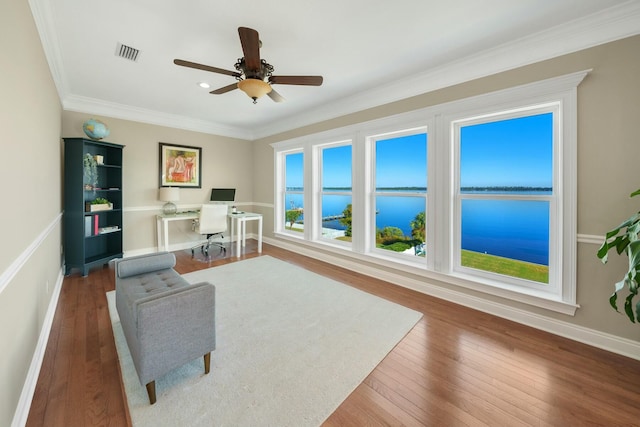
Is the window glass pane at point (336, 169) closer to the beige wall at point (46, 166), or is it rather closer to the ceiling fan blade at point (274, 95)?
the beige wall at point (46, 166)

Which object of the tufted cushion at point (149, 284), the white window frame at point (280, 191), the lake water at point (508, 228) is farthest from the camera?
the white window frame at point (280, 191)

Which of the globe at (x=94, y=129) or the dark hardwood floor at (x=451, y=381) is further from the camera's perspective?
the globe at (x=94, y=129)

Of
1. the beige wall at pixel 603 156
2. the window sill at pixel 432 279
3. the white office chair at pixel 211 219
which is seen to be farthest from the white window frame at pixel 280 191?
the beige wall at pixel 603 156

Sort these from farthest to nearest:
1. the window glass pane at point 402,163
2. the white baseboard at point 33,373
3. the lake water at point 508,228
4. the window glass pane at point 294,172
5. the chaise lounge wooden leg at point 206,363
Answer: the window glass pane at point 294,172, the window glass pane at point 402,163, the lake water at point 508,228, the chaise lounge wooden leg at point 206,363, the white baseboard at point 33,373

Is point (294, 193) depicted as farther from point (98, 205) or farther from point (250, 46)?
point (250, 46)

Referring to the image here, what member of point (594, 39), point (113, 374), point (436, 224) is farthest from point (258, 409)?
point (594, 39)

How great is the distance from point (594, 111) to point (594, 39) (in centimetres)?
59

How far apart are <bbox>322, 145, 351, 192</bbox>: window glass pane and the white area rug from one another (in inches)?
74.6

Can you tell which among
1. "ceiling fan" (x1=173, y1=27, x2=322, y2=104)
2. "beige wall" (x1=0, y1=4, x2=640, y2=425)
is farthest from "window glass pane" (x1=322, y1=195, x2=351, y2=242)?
"ceiling fan" (x1=173, y1=27, x2=322, y2=104)

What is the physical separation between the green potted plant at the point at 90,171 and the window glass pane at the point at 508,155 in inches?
203

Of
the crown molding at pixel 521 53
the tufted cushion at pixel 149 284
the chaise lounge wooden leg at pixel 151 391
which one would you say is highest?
the crown molding at pixel 521 53

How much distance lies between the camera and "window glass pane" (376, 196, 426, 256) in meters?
3.35

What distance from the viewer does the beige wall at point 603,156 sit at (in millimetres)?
1922

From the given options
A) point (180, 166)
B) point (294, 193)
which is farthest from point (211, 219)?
point (294, 193)
